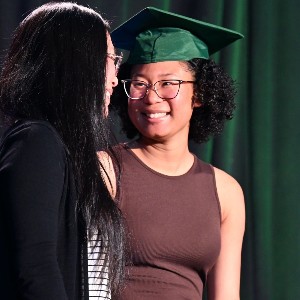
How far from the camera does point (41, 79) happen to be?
1.28 m

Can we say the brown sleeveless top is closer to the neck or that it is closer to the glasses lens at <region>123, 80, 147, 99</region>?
the neck

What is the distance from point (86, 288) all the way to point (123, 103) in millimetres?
948

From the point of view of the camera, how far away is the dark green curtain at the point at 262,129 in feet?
8.13

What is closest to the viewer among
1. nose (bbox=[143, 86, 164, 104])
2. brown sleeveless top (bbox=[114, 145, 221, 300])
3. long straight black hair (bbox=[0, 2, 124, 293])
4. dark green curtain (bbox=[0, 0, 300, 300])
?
long straight black hair (bbox=[0, 2, 124, 293])

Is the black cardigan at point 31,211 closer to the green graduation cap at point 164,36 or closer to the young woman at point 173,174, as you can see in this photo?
the young woman at point 173,174

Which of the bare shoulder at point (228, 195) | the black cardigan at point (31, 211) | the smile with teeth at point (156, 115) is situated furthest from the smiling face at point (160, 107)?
the black cardigan at point (31, 211)

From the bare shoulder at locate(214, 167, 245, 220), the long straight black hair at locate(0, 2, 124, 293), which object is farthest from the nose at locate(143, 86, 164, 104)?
the long straight black hair at locate(0, 2, 124, 293)

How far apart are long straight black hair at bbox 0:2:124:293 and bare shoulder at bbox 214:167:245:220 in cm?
82

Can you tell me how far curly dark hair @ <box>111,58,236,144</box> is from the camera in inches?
82.8

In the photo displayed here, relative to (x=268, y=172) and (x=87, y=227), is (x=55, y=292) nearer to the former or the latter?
(x=87, y=227)

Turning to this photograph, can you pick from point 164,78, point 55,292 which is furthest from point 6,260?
point 164,78

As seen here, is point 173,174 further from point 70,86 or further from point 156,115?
point 70,86

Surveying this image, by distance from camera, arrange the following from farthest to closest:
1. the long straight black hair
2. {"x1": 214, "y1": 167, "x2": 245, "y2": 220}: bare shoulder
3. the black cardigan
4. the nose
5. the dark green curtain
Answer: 1. the dark green curtain
2. {"x1": 214, "y1": 167, "x2": 245, "y2": 220}: bare shoulder
3. the nose
4. the long straight black hair
5. the black cardigan

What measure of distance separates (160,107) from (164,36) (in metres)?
0.20
